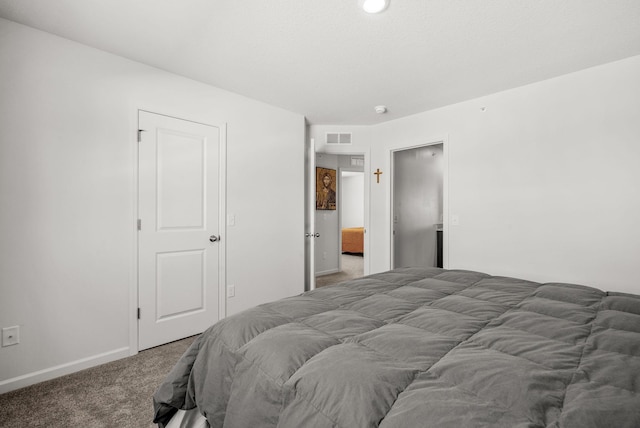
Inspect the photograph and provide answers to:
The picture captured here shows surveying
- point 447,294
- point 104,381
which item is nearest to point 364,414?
point 447,294

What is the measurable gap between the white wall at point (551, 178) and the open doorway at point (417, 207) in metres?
1.00

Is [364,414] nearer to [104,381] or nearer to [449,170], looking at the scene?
[104,381]

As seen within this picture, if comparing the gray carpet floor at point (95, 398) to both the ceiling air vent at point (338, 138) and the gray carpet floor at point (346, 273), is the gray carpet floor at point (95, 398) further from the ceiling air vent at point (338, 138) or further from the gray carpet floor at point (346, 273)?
the ceiling air vent at point (338, 138)

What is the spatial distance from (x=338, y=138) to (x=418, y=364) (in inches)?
149

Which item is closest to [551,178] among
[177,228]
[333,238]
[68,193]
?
[177,228]

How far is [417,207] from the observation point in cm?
504

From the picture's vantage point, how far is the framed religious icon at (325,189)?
5.55 m

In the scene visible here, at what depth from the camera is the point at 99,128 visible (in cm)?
237

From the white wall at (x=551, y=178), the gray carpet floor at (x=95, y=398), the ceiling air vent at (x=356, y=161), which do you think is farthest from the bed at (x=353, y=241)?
the gray carpet floor at (x=95, y=398)

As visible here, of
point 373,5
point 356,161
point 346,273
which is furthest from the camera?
point 356,161

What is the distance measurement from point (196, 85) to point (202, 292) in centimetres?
194

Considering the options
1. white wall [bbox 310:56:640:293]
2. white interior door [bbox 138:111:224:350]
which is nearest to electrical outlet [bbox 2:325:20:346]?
white interior door [bbox 138:111:224:350]

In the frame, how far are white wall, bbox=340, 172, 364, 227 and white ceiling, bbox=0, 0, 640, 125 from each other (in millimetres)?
6355

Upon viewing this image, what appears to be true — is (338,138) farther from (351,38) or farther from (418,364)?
(418,364)
